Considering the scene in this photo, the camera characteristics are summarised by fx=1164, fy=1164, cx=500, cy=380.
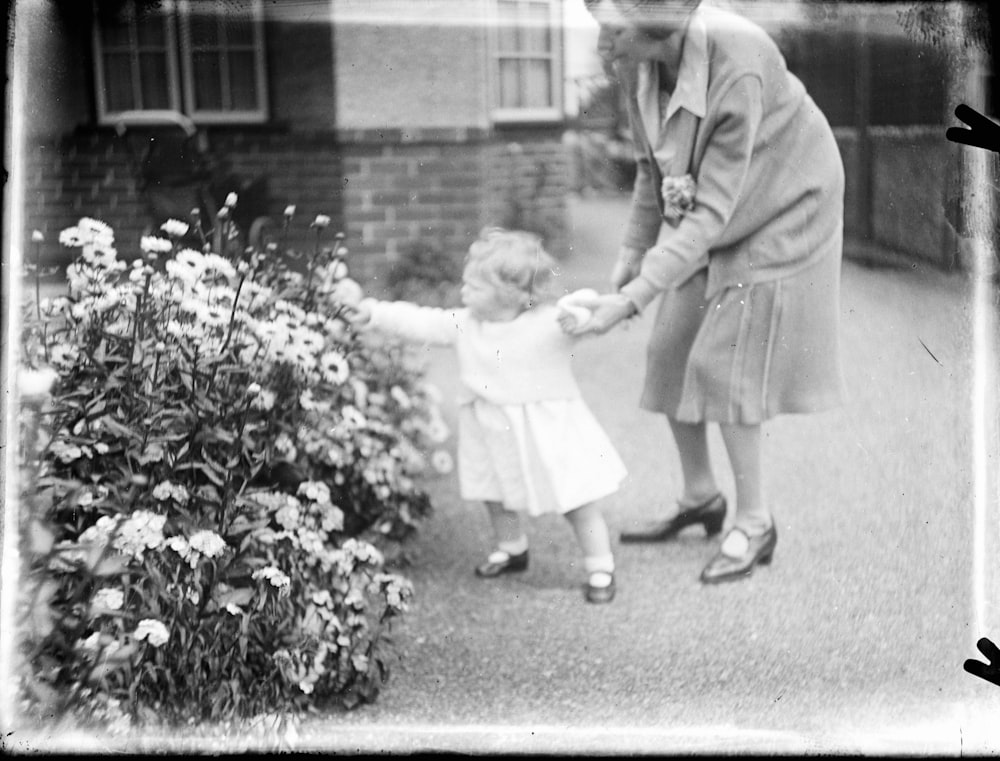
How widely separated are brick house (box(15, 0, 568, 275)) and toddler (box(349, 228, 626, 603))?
0.41ft

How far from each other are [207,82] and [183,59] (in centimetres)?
9

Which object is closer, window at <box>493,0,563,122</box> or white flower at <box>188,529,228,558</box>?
white flower at <box>188,529,228,558</box>

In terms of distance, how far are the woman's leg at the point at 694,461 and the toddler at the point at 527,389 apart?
18cm

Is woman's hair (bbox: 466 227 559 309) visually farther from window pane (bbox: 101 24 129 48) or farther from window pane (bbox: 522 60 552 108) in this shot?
window pane (bbox: 101 24 129 48)

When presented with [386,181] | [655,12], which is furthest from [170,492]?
[655,12]

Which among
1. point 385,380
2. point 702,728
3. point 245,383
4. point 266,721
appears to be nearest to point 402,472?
point 385,380

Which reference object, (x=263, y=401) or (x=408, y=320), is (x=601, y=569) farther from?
(x=263, y=401)

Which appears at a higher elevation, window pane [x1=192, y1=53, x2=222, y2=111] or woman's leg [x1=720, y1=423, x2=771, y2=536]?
Answer: window pane [x1=192, y1=53, x2=222, y2=111]

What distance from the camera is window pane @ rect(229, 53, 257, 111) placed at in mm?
3203

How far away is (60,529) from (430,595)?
3.43ft

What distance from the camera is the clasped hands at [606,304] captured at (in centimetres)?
317

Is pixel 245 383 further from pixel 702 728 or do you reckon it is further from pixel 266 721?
pixel 702 728

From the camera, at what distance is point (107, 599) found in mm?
2746

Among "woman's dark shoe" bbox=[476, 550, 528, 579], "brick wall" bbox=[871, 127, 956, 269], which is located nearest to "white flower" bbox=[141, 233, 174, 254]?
"woman's dark shoe" bbox=[476, 550, 528, 579]
